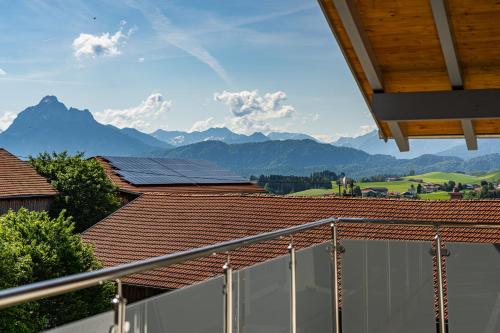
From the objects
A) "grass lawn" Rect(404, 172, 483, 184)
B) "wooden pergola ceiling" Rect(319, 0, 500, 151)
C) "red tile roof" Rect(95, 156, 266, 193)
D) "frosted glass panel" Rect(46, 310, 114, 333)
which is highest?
"grass lawn" Rect(404, 172, 483, 184)

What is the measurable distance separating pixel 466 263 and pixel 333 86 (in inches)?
6062

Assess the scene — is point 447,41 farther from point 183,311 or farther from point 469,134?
point 183,311

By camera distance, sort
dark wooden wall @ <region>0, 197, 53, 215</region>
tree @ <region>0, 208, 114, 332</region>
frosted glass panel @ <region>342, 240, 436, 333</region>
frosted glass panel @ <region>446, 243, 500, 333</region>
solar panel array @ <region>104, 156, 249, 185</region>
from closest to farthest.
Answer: frosted glass panel @ <region>446, 243, 500, 333</region>
frosted glass panel @ <region>342, 240, 436, 333</region>
tree @ <region>0, 208, 114, 332</region>
dark wooden wall @ <region>0, 197, 53, 215</region>
solar panel array @ <region>104, 156, 249, 185</region>

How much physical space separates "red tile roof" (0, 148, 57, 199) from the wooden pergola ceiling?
31.8 metres

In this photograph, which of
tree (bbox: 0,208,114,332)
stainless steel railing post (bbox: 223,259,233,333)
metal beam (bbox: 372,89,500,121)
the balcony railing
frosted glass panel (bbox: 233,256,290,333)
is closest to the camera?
stainless steel railing post (bbox: 223,259,233,333)

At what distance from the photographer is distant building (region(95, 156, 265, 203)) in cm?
4266

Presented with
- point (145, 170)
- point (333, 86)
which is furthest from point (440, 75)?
point (333, 86)

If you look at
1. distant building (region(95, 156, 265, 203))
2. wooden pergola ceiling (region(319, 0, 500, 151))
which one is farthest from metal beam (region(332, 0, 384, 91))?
distant building (region(95, 156, 265, 203))

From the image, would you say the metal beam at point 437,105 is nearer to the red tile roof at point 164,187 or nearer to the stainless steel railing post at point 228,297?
the stainless steel railing post at point 228,297

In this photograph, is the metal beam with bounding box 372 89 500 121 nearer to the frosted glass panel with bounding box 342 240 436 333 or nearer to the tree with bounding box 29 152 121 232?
the frosted glass panel with bounding box 342 240 436 333

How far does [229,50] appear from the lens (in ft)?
606

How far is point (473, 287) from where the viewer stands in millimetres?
4320

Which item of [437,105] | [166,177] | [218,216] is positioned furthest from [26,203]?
[437,105]

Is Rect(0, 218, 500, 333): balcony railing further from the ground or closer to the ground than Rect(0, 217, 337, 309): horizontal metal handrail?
closer to the ground
